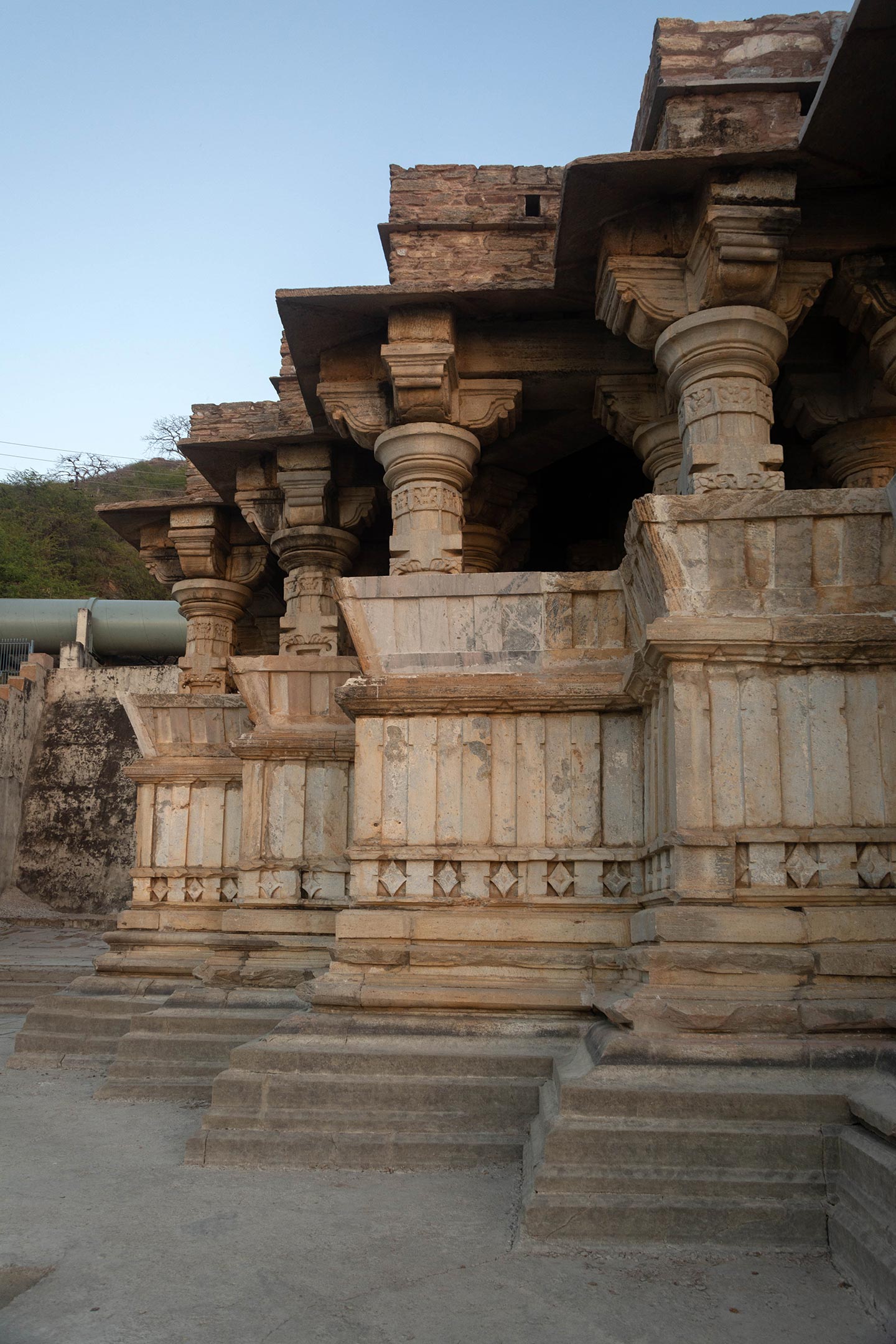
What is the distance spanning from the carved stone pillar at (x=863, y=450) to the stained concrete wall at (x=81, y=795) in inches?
614

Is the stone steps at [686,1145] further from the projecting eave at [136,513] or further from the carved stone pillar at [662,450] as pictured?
the projecting eave at [136,513]

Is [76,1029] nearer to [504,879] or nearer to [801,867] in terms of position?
[504,879]

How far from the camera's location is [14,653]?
24938 millimetres

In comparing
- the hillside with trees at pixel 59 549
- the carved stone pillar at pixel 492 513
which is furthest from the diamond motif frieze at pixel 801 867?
the hillside with trees at pixel 59 549

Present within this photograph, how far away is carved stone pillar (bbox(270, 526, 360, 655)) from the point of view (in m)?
9.77

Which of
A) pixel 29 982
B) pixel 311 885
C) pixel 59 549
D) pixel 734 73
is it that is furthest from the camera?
pixel 59 549

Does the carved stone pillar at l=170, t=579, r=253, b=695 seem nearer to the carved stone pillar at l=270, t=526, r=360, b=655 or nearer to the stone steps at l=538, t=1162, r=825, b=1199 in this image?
the carved stone pillar at l=270, t=526, r=360, b=655

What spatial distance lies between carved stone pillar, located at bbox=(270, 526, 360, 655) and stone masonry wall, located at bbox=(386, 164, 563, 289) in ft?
8.47

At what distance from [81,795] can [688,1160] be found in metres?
20.2

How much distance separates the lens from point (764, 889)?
379 cm

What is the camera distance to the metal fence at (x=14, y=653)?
24.7m

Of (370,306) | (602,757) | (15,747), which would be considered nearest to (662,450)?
(370,306)

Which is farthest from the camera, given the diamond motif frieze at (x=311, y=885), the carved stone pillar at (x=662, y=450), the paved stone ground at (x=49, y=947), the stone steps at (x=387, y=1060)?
the paved stone ground at (x=49, y=947)

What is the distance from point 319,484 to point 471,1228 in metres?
7.59
